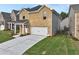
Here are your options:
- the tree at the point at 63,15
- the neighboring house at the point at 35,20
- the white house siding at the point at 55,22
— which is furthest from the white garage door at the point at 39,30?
the tree at the point at 63,15

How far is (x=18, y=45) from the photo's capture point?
255 centimetres

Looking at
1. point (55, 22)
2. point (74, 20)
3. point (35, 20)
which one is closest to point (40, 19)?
point (35, 20)

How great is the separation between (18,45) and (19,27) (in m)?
0.23

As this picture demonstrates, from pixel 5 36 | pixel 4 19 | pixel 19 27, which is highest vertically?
pixel 4 19

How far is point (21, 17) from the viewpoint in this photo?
255 centimetres

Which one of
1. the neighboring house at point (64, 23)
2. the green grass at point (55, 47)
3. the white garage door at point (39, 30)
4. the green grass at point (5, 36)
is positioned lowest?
the green grass at point (55, 47)

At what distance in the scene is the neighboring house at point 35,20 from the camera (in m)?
2.54

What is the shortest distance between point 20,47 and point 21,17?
375 mm

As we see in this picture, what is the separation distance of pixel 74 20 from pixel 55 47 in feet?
1.33

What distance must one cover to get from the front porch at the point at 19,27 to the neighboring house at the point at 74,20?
56 cm

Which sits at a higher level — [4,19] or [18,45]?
[4,19]

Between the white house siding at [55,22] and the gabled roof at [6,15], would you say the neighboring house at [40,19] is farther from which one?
the gabled roof at [6,15]

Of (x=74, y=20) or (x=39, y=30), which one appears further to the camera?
(x=39, y=30)

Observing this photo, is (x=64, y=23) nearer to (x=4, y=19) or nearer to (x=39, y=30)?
(x=39, y=30)
